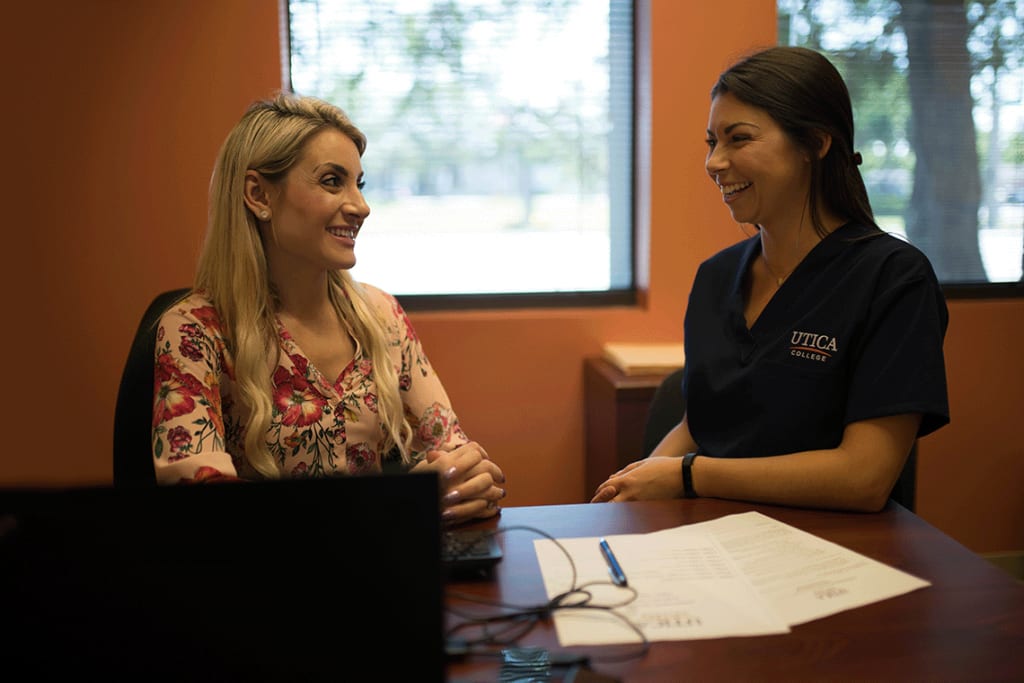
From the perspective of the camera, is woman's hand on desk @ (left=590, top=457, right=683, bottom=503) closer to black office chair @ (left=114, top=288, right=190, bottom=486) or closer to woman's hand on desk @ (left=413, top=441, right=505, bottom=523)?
woman's hand on desk @ (left=413, top=441, right=505, bottom=523)

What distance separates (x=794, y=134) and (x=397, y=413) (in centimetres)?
96

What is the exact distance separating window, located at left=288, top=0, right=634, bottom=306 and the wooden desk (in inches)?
75.8

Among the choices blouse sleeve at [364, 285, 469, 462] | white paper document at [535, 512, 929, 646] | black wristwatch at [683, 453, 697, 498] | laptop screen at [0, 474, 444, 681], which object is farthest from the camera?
blouse sleeve at [364, 285, 469, 462]

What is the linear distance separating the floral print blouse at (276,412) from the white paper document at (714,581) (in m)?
0.56

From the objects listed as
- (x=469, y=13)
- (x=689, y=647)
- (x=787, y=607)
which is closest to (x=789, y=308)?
(x=787, y=607)

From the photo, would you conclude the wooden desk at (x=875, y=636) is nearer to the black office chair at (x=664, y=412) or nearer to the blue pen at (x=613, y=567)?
the blue pen at (x=613, y=567)

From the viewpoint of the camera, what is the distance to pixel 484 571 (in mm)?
1216

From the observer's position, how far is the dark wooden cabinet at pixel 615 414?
106 inches

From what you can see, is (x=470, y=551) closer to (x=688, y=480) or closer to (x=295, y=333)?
(x=688, y=480)

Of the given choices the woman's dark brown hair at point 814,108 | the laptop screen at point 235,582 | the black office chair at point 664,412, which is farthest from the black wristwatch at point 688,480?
the laptop screen at point 235,582

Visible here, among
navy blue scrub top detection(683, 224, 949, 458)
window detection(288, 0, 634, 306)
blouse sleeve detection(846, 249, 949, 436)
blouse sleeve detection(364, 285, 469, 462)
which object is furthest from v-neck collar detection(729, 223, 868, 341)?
window detection(288, 0, 634, 306)

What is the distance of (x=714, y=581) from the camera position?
1.16 meters

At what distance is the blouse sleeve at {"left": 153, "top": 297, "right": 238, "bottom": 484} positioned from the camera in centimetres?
148

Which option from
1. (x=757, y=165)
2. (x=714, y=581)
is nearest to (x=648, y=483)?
(x=714, y=581)
